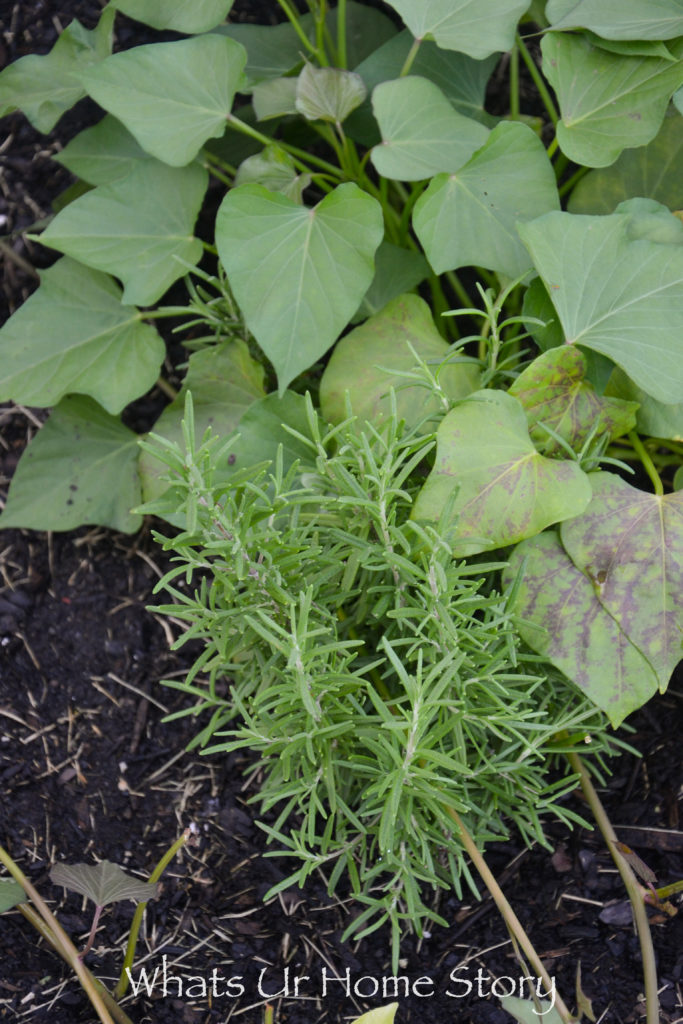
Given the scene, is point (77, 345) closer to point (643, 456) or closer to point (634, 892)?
point (643, 456)

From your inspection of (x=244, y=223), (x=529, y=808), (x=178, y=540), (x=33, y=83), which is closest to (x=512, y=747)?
(x=529, y=808)

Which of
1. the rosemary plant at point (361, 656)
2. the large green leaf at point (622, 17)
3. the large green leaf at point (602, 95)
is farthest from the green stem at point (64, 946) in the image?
the large green leaf at point (622, 17)

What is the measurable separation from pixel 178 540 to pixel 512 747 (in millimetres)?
431

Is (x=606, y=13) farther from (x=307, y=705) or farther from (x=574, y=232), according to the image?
(x=307, y=705)

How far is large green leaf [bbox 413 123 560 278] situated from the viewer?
3.74ft

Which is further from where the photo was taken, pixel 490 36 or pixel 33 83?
pixel 33 83

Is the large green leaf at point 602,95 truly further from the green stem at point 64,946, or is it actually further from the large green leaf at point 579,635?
the green stem at point 64,946

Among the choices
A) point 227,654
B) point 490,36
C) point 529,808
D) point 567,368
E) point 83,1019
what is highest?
point 490,36

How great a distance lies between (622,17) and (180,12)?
1.90 feet

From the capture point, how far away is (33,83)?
127cm

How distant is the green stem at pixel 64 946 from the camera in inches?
35.9

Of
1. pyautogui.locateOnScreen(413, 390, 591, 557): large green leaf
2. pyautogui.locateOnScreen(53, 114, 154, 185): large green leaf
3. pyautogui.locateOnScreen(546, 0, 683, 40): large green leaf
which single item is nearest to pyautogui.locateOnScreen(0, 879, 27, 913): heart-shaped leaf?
pyautogui.locateOnScreen(413, 390, 591, 557): large green leaf

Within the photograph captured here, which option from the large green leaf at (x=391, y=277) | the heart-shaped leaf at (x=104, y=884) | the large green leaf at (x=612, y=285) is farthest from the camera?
the large green leaf at (x=391, y=277)

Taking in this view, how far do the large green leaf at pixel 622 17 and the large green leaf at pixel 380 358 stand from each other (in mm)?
393
